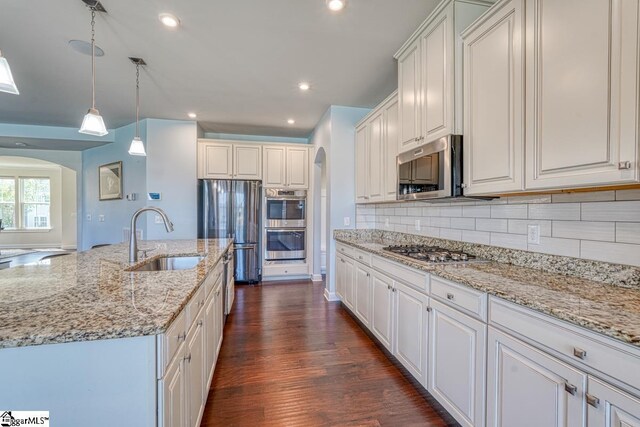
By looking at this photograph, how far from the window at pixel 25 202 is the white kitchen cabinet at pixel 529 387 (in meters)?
11.7

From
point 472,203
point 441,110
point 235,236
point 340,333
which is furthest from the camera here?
point 235,236

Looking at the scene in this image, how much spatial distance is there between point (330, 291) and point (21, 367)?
A: 3.19m

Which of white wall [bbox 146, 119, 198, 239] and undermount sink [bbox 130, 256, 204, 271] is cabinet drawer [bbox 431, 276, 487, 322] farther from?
white wall [bbox 146, 119, 198, 239]

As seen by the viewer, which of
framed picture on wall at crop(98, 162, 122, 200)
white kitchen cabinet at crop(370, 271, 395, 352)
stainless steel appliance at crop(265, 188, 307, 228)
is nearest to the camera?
white kitchen cabinet at crop(370, 271, 395, 352)

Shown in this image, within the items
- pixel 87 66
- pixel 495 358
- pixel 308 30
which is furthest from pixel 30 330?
pixel 87 66

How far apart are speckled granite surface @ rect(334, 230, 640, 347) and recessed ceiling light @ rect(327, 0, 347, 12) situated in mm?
1825

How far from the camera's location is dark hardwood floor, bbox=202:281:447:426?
1.69 meters

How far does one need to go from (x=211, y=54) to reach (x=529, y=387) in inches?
125

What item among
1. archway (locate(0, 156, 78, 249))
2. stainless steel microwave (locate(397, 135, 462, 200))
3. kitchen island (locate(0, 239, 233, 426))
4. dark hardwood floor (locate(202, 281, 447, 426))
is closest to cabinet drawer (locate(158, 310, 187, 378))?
kitchen island (locate(0, 239, 233, 426))

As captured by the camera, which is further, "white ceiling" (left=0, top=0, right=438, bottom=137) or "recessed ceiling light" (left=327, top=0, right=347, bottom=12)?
"white ceiling" (left=0, top=0, right=438, bottom=137)

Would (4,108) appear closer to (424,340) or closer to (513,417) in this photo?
(424,340)

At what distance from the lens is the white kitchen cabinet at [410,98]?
7.32 feet

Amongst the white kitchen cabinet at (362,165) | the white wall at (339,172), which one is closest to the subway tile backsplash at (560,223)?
the white kitchen cabinet at (362,165)

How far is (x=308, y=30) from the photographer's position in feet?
7.44
